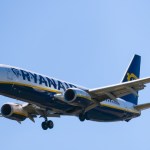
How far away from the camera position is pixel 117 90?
54062 millimetres

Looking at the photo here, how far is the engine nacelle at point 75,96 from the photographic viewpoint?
52419 millimetres

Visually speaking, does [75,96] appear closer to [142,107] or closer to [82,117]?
[82,117]

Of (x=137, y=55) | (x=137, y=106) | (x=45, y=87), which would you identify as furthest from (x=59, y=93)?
(x=137, y=55)

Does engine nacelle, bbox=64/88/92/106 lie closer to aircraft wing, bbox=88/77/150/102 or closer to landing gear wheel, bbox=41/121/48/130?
aircraft wing, bbox=88/77/150/102

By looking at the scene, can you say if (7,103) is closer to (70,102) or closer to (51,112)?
(51,112)

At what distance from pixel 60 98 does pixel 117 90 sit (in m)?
5.29

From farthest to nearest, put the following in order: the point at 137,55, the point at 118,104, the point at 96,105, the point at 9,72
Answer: the point at 137,55 < the point at 118,104 < the point at 96,105 < the point at 9,72

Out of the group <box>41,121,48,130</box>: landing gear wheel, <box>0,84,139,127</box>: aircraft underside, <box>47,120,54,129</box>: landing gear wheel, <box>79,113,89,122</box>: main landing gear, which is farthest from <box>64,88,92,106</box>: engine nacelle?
<box>41,121,48,130</box>: landing gear wheel

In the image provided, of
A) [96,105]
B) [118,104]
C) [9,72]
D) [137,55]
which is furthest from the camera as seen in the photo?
[137,55]

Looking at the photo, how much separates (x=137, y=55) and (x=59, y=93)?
16.8m

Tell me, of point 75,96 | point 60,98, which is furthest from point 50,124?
point 75,96

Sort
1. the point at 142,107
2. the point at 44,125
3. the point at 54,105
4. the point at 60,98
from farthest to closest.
Result: the point at 142,107
the point at 44,125
the point at 54,105
the point at 60,98

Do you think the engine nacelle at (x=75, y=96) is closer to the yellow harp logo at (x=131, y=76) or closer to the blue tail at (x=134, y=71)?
the blue tail at (x=134, y=71)

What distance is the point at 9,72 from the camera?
51125 millimetres
